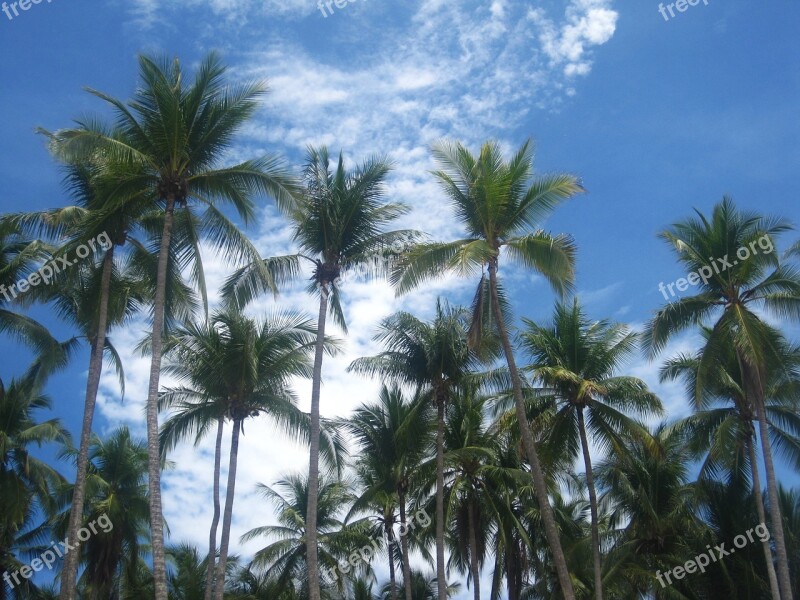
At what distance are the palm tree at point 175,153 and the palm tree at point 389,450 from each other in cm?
1124

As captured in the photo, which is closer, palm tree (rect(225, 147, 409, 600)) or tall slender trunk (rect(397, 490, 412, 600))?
palm tree (rect(225, 147, 409, 600))

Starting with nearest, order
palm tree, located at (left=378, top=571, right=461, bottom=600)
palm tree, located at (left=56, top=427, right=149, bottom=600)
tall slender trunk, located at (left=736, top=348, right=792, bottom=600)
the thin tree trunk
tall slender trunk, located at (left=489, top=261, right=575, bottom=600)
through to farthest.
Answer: tall slender trunk, located at (left=489, top=261, right=575, bottom=600)
the thin tree trunk
tall slender trunk, located at (left=736, top=348, right=792, bottom=600)
palm tree, located at (left=56, top=427, right=149, bottom=600)
palm tree, located at (left=378, top=571, right=461, bottom=600)

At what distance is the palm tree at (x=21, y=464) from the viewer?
28.2 m

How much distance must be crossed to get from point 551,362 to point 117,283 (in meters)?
13.6

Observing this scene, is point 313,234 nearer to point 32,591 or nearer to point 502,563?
point 502,563

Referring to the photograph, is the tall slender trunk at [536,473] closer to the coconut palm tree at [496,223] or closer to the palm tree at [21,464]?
the coconut palm tree at [496,223]

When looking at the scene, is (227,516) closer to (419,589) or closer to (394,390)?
(394,390)

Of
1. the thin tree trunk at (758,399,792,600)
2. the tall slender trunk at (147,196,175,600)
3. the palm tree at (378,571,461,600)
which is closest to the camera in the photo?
the tall slender trunk at (147,196,175,600)

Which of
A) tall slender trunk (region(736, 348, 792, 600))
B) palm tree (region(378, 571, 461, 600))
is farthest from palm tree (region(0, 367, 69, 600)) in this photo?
tall slender trunk (region(736, 348, 792, 600))

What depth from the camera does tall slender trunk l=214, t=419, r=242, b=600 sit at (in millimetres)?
24462

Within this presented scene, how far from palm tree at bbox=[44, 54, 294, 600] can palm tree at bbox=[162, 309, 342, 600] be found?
5239mm

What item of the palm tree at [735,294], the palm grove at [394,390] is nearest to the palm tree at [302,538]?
the palm grove at [394,390]

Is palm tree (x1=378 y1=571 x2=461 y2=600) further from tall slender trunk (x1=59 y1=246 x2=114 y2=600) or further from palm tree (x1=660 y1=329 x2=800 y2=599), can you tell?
tall slender trunk (x1=59 y1=246 x2=114 y2=600)

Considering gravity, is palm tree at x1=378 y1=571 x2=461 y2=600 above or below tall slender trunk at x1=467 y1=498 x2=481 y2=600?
above
